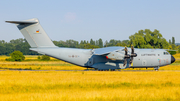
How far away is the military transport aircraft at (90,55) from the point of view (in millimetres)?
27212

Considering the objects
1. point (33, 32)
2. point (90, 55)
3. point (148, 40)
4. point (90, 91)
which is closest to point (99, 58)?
point (90, 55)

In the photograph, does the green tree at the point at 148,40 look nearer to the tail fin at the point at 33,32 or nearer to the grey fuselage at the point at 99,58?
the grey fuselage at the point at 99,58

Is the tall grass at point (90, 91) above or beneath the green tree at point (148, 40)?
beneath

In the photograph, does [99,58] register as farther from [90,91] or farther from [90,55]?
[90,91]

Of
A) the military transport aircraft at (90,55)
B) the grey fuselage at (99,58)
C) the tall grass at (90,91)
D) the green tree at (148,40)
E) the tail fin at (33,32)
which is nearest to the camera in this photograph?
the tall grass at (90,91)

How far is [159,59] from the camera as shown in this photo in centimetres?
2827

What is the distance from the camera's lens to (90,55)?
28.2 m

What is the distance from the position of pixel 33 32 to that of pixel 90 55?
7930 millimetres

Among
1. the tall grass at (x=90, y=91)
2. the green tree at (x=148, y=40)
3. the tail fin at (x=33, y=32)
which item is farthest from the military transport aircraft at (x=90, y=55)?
the green tree at (x=148, y=40)

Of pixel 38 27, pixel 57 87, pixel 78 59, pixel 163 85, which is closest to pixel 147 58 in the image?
pixel 78 59

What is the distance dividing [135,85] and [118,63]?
476 inches

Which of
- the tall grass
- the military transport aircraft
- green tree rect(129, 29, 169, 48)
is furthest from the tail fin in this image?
green tree rect(129, 29, 169, 48)

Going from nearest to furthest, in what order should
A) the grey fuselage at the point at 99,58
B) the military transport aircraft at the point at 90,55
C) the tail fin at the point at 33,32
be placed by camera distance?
the military transport aircraft at the point at 90,55
the tail fin at the point at 33,32
the grey fuselage at the point at 99,58

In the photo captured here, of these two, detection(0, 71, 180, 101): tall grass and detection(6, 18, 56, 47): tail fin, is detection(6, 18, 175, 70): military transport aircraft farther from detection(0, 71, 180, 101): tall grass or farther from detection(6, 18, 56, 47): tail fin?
detection(0, 71, 180, 101): tall grass
